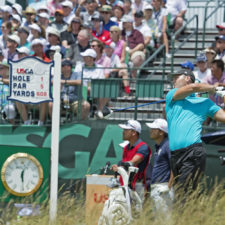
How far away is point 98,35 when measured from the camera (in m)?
14.2

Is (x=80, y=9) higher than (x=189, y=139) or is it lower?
higher

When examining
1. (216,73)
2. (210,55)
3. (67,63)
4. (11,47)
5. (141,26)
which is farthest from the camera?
(141,26)

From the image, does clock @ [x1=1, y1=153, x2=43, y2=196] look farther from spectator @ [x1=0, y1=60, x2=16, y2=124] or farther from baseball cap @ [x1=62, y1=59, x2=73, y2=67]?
baseball cap @ [x1=62, y1=59, x2=73, y2=67]

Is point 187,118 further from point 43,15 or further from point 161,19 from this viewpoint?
point 43,15

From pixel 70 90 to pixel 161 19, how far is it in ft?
11.2

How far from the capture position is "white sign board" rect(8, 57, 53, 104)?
11047mm

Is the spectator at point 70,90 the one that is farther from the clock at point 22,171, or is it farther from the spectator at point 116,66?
the clock at point 22,171

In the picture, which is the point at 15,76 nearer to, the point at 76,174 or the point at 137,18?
the point at 76,174

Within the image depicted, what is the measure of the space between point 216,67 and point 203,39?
119 inches

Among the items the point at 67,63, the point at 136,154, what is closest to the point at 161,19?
the point at 67,63

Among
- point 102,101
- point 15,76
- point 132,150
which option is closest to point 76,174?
point 102,101

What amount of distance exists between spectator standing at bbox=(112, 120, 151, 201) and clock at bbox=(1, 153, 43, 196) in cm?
222

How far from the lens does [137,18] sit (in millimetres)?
14359

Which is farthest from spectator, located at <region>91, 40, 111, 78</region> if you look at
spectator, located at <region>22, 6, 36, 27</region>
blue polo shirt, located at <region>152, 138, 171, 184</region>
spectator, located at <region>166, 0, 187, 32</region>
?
blue polo shirt, located at <region>152, 138, 171, 184</region>
